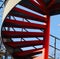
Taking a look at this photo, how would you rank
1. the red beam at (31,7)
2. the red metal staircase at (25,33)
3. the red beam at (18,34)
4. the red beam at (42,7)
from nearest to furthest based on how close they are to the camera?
the red beam at (42,7)
the red beam at (31,7)
the red metal staircase at (25,33)
the red beam at (18,34)

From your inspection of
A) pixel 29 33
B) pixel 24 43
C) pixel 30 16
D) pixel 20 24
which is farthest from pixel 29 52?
pixel 30 16

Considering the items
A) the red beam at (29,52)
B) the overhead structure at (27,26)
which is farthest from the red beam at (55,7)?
the red beam at (29,52)

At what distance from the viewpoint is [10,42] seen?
6.78m

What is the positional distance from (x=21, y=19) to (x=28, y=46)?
91 cm

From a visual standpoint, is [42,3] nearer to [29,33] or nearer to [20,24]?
[20,24]

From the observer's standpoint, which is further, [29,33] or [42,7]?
[29,33]

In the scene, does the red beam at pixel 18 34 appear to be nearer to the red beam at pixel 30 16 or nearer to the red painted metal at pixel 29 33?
the red painted metal at pixel 29 33

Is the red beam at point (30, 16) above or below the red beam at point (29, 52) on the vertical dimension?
above

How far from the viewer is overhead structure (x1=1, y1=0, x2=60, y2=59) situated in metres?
5.91

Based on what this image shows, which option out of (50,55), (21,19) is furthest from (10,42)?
(50,55)

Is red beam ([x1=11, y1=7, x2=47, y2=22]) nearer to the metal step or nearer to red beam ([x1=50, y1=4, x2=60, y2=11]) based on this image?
the metal step

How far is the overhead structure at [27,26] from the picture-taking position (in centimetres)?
591

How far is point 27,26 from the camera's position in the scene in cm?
634

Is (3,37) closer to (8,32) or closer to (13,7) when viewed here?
(8,32)
